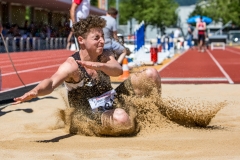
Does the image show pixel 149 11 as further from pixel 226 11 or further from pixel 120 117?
pixel 120 117

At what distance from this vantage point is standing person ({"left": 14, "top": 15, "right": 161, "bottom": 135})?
5309 millimetres

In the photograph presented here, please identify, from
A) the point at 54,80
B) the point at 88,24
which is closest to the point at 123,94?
the point at 88,24

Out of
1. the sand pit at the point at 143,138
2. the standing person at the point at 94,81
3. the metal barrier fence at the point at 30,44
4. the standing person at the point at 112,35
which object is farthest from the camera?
the metal barrier fence at the point at 30,44

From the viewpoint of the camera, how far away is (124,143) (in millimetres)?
4988

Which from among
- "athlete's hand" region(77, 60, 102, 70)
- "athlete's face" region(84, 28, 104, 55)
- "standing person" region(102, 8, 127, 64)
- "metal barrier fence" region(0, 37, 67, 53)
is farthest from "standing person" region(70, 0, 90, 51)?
"metal barrier fence" region(0, 37, 67, 53)

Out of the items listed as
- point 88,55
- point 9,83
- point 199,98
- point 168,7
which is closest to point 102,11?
point 168,7

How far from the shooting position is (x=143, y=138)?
5.27m

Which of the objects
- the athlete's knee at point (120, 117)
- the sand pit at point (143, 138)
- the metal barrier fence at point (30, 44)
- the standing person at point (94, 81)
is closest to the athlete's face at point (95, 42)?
the standing person at point (94, 81)

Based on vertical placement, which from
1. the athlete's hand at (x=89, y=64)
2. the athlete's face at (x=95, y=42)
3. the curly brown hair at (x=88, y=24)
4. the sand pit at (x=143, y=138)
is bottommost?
the sand pit at (x=143, y=138)

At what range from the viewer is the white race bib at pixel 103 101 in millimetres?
5488

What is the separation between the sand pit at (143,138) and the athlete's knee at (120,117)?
145 millimetres

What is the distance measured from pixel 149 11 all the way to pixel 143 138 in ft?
220

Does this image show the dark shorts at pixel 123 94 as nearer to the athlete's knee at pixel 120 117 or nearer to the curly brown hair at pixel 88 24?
the athlete's knee at pixel 120 117

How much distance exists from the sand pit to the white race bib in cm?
Answer: 30
